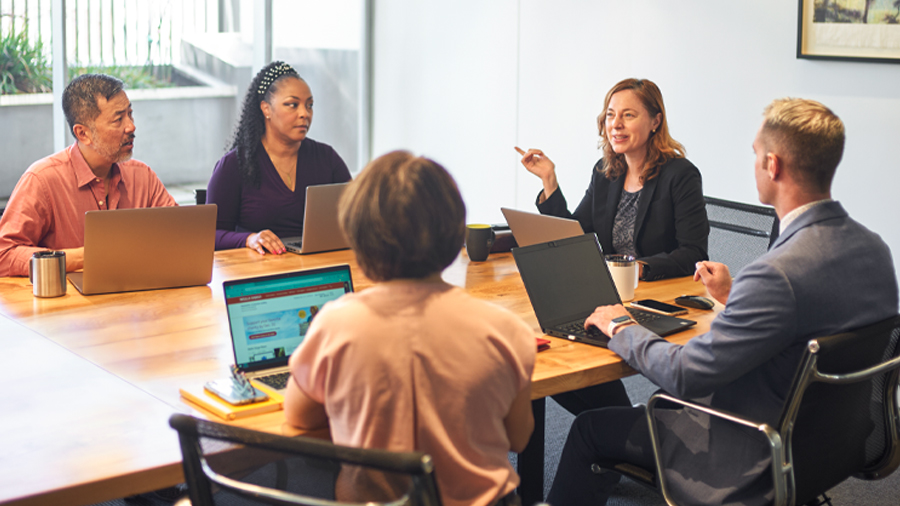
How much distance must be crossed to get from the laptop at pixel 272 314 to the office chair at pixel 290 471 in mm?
455

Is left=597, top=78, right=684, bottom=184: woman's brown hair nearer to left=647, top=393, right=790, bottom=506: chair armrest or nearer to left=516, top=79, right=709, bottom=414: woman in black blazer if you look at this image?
left=516, top=79, right=709, bottom=414: woman in black blazer

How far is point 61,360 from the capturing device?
5.49 feet

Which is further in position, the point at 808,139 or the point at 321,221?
the point at 321,221

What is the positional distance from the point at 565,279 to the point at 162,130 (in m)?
3.90

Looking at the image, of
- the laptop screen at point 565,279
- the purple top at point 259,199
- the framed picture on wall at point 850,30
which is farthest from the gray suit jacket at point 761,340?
the framed picture on wall at point 850,30

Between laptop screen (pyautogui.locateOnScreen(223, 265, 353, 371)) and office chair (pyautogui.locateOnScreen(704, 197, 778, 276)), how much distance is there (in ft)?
5.05

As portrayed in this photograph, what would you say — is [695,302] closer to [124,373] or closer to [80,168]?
[124,373]

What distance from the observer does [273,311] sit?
158 centimetres

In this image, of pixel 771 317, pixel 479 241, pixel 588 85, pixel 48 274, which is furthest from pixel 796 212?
pixel 588 85

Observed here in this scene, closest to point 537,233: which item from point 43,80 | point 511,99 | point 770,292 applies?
point 770,292

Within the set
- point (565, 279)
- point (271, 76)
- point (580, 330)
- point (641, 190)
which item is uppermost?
point (271, 76)

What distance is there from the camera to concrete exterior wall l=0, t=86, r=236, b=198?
4582 millimetres

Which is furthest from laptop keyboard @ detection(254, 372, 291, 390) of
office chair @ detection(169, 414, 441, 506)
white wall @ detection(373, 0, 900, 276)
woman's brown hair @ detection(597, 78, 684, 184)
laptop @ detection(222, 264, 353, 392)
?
white wall @ detection(373, 0, 900, 276)

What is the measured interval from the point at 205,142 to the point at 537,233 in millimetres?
3503
